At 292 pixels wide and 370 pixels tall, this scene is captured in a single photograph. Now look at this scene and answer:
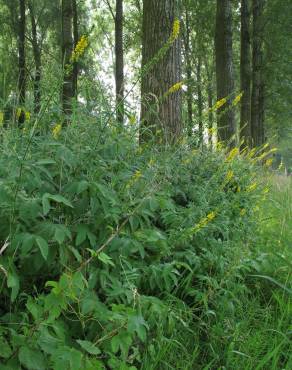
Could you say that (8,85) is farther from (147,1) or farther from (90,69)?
(147,1)

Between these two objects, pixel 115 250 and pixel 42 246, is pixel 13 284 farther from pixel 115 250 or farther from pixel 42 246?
pixel 115 250

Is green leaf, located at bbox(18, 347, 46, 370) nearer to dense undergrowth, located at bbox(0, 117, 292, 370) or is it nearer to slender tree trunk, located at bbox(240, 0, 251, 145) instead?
dense undergrowth, located at bbox(0, 117, 292, 370)

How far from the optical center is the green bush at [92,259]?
1.47m

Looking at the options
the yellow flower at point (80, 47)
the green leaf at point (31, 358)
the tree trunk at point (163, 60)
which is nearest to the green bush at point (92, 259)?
the green leaf at point (31, 358)

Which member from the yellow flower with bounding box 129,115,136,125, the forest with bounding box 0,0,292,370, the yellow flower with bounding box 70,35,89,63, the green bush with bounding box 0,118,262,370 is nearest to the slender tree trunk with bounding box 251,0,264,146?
the forest with bounding box 0,0,292,370

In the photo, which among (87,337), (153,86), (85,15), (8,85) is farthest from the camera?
(85,15)

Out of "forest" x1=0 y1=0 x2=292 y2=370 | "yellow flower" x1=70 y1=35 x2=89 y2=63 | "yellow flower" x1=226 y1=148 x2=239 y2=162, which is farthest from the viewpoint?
"yellow flower" x1=226 y1=148 x2=239 y2=162

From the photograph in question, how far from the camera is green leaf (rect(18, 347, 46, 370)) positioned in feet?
4.45

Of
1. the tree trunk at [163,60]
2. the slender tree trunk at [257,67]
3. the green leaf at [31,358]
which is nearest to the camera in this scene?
the green leaf at [31,358]

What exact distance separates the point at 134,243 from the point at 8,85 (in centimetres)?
Answer: 141

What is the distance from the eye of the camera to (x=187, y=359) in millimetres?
2033

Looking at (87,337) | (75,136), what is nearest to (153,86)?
(75,136)

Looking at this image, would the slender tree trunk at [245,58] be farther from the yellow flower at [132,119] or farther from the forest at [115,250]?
the yellow flower at [132,119]

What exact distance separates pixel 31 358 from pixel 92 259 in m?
0.54
